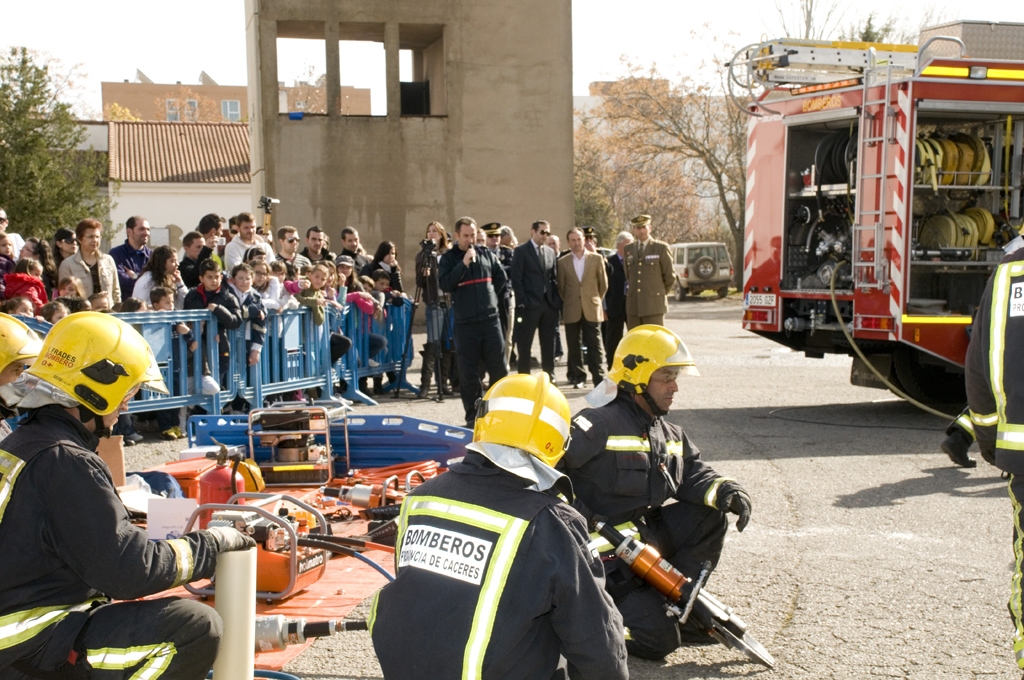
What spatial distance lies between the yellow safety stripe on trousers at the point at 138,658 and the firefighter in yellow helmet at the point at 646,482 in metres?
1.80

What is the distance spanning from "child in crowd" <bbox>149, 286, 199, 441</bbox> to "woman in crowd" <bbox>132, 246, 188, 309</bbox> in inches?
10.1

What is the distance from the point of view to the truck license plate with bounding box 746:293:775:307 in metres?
10.8

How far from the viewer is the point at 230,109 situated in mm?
93062

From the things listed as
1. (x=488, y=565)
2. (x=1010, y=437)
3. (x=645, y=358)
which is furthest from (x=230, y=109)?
(x=488, y=565)

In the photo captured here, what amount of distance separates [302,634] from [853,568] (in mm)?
3146

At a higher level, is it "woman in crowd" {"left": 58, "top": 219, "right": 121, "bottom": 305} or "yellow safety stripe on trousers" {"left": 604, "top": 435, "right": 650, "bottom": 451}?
"woman in crowd" {"left": 58, "top": 219, "right": 121, "bottom": 305}

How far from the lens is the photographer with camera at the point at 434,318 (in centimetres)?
1173

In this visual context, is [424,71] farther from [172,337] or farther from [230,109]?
[230,109]

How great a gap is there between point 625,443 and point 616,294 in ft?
30.1

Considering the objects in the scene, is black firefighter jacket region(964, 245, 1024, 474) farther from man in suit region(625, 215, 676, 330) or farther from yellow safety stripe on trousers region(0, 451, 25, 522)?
man in suit region(625, 215, 676, 330)

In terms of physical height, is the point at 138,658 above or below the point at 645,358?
below

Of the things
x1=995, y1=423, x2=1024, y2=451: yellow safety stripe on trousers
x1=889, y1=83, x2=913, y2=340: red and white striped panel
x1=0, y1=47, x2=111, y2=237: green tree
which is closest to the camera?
x1=995, y1=423, x2=1024, y2=451: yellow safety stripe on trousers

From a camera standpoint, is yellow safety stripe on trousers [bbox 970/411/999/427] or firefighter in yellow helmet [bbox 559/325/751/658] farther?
firefighter in yellow helmet [bbox 559/325/751/658]

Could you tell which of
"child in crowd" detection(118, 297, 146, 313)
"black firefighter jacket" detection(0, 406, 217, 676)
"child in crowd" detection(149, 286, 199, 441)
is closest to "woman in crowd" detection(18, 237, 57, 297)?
"child in crowd" detection(149, 286, 199, 441)
